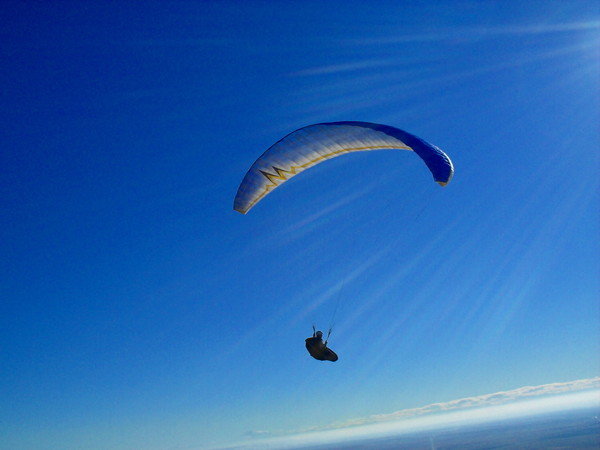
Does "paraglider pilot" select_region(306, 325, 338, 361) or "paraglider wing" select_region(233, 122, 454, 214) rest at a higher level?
"paraglider wing" select_region(233, 122, 454, 214)

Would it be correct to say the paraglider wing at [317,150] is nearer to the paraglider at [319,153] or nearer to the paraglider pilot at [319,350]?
the paraglider at [319,153]

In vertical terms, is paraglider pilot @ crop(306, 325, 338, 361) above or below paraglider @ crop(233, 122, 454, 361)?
below

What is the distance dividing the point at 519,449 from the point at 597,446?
39176mm

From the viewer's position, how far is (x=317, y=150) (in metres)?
16.0

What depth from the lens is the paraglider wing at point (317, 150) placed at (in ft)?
45.0

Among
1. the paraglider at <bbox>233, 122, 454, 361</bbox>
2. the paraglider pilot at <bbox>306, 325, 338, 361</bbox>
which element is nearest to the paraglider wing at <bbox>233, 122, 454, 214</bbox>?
the paraglider at <bbox>233, 122, 454, 361</bbox>

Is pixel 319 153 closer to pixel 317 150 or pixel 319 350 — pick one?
pixel 317 150

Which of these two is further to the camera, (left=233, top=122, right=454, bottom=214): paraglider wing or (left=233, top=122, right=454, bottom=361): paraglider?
(left=233, top=122, right=454, bottom=214): paraglider wing

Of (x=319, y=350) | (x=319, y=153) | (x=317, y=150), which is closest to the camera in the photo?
(x=319, y=350)

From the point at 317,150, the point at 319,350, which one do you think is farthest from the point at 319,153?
the point at 319,350

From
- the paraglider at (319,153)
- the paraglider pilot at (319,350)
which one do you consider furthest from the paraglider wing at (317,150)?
the paraglider pilot at (319,350)

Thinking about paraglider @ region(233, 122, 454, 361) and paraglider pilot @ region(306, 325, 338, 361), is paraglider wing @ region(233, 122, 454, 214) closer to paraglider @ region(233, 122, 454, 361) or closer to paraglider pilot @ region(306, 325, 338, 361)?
paraglider @ region(233, 122, 454, 361)

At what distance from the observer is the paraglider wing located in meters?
13.7

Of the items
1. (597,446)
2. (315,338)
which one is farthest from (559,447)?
(315,338)
